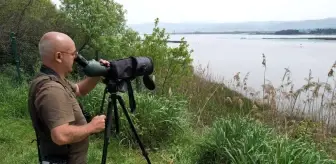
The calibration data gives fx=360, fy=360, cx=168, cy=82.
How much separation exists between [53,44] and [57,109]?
36 centimetres

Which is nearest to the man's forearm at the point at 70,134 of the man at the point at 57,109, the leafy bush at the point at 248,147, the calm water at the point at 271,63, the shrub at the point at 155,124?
the man at the point at 57,109

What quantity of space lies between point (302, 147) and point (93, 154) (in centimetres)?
217

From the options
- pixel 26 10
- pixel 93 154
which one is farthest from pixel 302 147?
pixel 26 10

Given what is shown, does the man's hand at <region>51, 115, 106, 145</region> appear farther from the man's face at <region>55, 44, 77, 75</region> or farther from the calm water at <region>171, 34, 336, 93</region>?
the calm water at <region>171, 34, 336, 93</region>

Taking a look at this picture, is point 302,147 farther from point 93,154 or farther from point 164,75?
point 164,75

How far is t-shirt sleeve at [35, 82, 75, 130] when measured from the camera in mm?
1867

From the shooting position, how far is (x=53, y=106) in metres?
1.88

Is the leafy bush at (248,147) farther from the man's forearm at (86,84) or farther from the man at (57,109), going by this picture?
the man at (57,109)

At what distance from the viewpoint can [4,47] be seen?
870cm

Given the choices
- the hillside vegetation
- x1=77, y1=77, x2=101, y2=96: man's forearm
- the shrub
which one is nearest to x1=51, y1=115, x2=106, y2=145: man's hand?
x1=77, y1=77, x2=101, y2=96: man's forearm

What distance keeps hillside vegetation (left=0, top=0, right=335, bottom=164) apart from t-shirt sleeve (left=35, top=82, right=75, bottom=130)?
1.76 meters

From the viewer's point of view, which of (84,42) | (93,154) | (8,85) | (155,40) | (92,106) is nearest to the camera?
(93,154)

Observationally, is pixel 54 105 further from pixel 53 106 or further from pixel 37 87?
pixel 37 87

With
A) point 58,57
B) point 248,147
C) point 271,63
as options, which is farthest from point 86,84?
point 271,63
